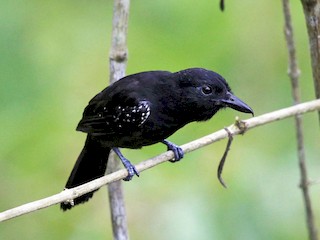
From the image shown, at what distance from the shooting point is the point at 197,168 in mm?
4750

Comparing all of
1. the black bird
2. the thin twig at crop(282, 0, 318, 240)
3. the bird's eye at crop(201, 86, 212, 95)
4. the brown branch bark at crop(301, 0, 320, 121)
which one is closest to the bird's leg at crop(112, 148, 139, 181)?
the black bird

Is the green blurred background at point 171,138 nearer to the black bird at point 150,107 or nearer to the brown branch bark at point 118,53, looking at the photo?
the black bird at point 150,107

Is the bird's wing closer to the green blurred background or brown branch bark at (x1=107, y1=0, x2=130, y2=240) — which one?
brown branch bark at (x1=107, y1=0, x2=130, y2=240)

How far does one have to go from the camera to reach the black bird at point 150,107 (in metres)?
4.17

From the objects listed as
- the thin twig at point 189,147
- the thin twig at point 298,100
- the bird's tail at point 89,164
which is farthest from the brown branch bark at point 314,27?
the bird's tail at point 89,164

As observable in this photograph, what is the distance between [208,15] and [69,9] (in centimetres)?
80

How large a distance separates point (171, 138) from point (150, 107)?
63 centimetres

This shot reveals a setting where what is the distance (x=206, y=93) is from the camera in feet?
13.6

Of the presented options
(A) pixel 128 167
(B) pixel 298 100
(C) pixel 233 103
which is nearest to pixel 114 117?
(A) pixel 128 167

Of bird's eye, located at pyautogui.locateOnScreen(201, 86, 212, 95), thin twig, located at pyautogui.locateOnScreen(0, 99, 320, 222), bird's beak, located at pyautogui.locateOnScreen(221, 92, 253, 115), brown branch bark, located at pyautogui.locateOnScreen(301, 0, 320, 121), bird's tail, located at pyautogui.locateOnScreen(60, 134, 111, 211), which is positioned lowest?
bird's tail, located at pyautogui.locateOnScreen(60, 134, 111, 211)

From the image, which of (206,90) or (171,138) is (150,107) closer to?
(206,90)

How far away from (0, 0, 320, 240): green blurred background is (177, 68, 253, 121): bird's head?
526 millimetres

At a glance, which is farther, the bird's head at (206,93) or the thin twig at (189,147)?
the bird's head at (206,93)

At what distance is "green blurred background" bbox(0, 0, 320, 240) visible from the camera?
456cm
